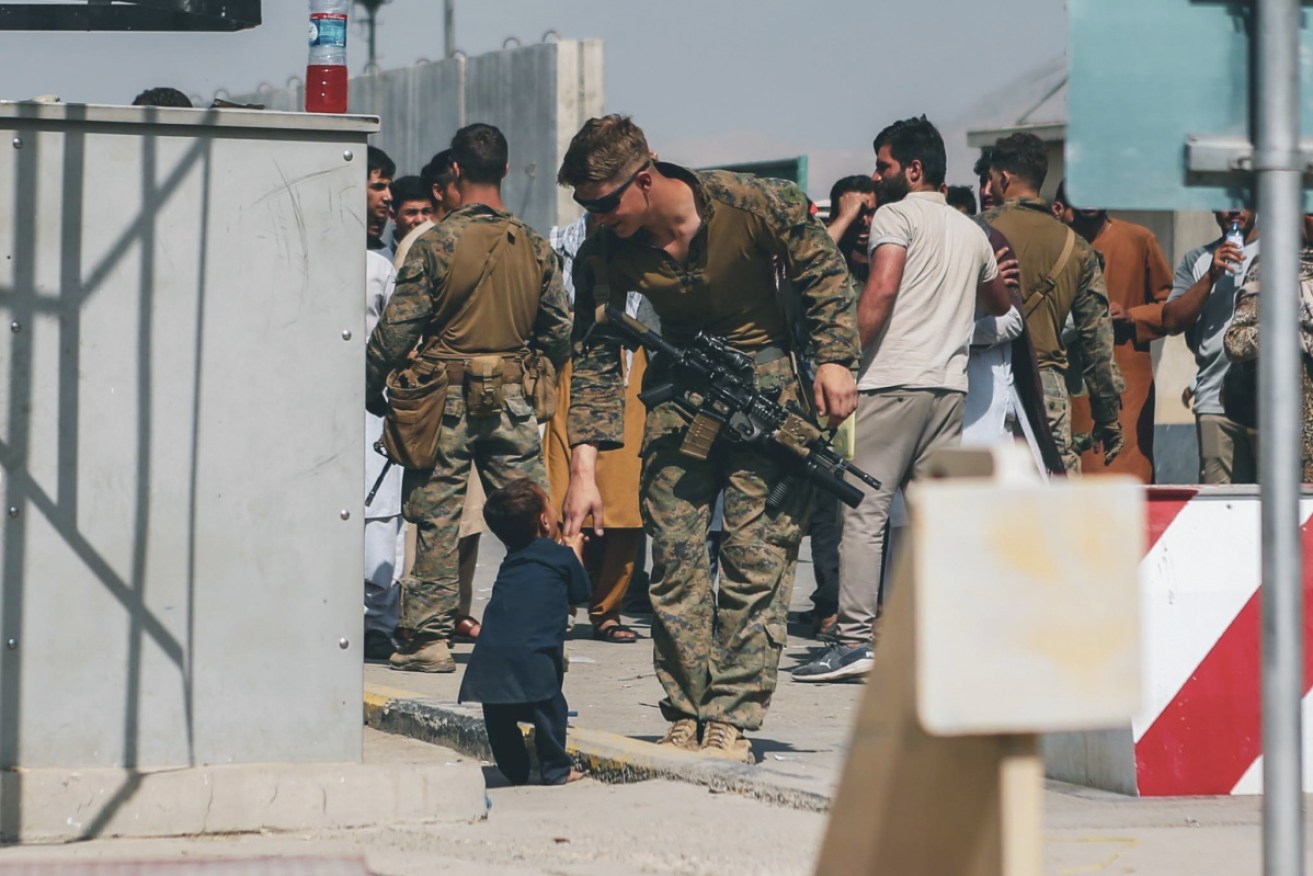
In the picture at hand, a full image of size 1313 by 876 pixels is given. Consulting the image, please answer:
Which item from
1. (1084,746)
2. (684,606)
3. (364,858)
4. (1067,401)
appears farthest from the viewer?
(1067,401)

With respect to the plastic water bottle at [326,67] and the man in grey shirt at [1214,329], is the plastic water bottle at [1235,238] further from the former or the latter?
the plastic water bottle at [326,67]

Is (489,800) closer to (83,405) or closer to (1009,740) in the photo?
(83,405)

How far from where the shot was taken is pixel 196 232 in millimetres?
4508

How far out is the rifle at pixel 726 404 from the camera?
5.45 m

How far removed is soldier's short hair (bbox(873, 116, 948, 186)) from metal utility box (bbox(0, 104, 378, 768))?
315 cm

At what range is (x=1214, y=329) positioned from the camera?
9.38 meters

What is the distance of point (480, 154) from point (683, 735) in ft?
9.37

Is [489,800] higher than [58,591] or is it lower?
lower

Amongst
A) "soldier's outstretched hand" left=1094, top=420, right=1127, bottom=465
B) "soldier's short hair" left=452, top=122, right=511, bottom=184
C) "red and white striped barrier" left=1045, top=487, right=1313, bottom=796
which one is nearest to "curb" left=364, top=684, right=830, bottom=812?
"red and white striped barrier" left=1045, top=487, right=1313, bottom=796

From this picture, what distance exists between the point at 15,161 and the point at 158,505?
77 cm

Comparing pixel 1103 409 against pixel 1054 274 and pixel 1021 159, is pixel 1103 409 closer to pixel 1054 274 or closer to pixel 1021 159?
pixel 1054 274

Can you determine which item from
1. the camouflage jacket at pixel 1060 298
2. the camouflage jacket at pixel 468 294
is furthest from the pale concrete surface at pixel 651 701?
the camouflage jacket at pixel 1060 298

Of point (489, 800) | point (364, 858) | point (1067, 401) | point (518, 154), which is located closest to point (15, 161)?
Result: point (364, 858)

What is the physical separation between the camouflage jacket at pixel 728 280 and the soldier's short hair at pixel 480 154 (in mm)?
2027
